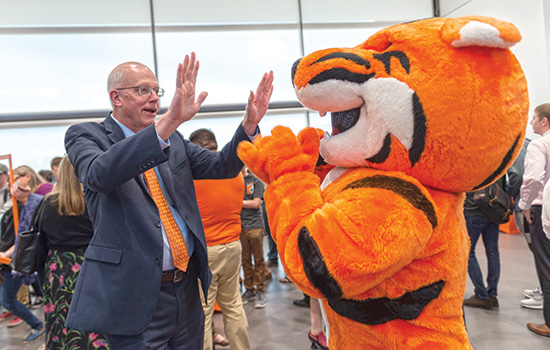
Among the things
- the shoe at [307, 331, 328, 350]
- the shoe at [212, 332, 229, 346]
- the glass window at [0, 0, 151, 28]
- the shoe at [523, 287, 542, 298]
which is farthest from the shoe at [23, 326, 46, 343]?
the glass window at [0, 0, 151, 28]

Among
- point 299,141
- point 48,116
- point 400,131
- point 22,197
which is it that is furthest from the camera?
point 48,116

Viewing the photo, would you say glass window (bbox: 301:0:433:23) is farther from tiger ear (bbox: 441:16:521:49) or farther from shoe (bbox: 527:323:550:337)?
tiger ear (bbox: 441:16:521:49)

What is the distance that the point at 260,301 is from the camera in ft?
12.2

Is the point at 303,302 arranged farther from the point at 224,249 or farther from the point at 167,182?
the point at 167,182

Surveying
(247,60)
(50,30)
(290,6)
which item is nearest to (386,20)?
(290,6)

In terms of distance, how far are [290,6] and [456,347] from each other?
728cm

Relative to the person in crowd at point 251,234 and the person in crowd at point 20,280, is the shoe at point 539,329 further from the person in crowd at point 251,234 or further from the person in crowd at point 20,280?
the person in crowd at point 20,280

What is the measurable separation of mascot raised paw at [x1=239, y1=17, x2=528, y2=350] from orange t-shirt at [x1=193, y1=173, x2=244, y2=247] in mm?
1664

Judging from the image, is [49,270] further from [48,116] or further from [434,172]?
[48,116]

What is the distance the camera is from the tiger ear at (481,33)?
79 cm

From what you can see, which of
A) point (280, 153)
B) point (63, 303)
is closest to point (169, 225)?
point (280, 153)

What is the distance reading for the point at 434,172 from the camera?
35.2 inches

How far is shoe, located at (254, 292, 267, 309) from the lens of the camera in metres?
3.65

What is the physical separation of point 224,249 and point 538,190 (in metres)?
2.40
